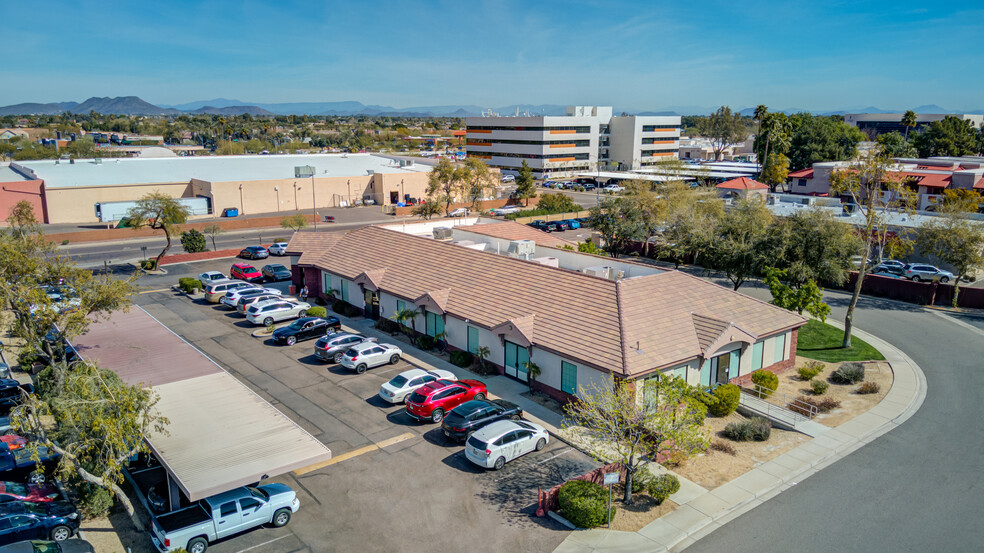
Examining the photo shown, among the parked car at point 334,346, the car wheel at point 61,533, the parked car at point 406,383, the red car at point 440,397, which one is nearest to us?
the car wheel at point 61,533

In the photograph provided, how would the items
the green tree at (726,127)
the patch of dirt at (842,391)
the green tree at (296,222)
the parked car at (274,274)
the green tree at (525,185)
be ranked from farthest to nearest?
the green tree at (726,127)
the green tree at (525,185)
the green tree at (296,222)
the parked car at (274,274)
the patch of dirt at (842,391)

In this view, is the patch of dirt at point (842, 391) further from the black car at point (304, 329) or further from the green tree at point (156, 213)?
the green tree at point (156, 213)

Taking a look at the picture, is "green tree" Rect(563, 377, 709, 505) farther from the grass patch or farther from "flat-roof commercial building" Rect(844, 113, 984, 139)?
"flat-roof commercial building" Rect(844, 113, 984, 139)

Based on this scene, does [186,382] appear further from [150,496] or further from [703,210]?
[703,210]

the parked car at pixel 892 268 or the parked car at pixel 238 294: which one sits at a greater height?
the parked car at pixel 892 268

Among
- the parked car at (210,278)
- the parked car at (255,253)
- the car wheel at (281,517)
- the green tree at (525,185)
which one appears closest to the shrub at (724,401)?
the car wheel at (281,517)

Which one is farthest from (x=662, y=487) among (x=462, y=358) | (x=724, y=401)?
(x=462, y=358)

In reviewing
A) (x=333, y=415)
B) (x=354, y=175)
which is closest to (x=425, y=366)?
(x=333, y=415)
